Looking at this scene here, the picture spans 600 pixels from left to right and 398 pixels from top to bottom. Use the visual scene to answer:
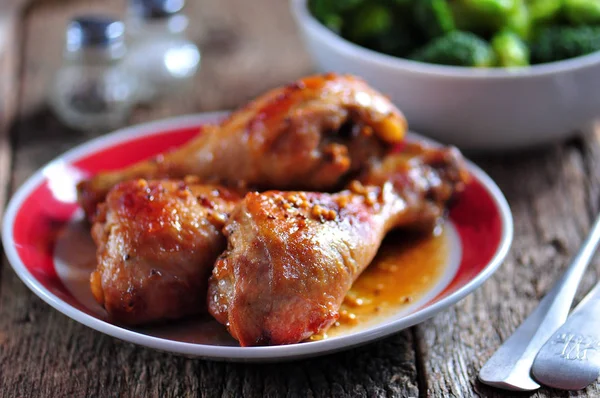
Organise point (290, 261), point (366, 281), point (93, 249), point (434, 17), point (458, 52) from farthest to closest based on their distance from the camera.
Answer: point (434, 17) → point (458, 52) → point (93, 249) → point (366, 281) → point (290, 261)

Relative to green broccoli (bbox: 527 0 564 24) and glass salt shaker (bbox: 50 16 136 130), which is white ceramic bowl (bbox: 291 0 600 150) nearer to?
green broccoli (bbox: 527 0 564 24)

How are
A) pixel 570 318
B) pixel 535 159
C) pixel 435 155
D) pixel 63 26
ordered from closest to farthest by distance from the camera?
pixel 570 318
pixel 435 155
pixel 535 159
pixel 63 26

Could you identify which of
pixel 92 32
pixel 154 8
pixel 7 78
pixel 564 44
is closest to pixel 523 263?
pixel 564 44

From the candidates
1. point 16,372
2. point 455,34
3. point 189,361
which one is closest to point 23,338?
point 16,372

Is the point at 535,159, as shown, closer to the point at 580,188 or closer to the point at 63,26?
the point at 580,188

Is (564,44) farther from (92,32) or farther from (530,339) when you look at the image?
(92,32)

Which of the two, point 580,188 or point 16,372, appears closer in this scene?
point 16,372
